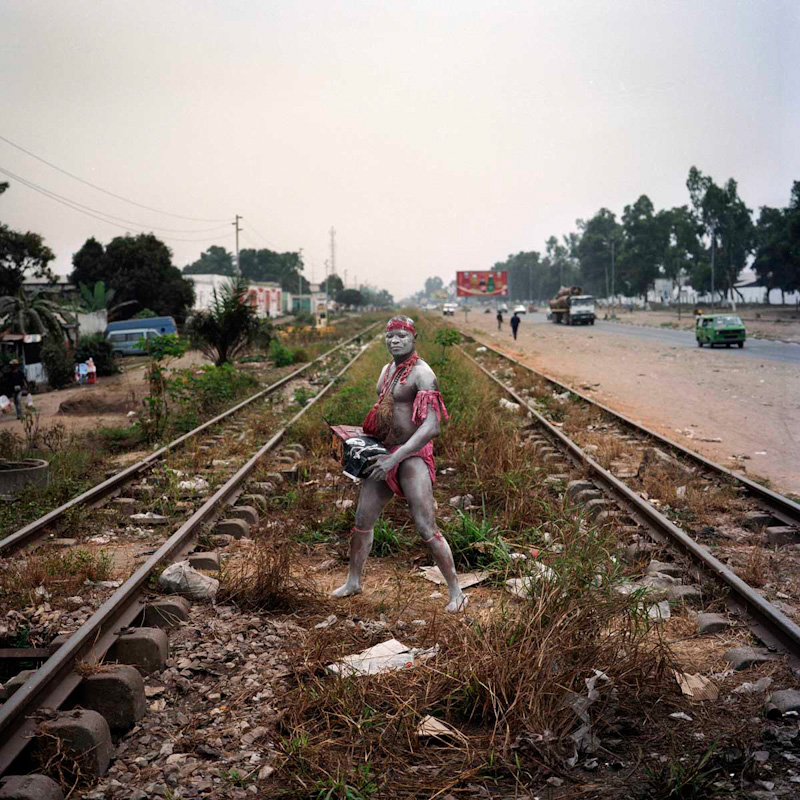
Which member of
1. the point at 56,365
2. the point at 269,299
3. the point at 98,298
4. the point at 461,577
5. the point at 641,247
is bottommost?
the point at 461,577

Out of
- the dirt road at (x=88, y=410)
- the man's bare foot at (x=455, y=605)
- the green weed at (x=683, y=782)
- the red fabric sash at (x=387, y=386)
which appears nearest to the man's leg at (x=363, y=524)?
the red fabric sash at (x=387, y=386)

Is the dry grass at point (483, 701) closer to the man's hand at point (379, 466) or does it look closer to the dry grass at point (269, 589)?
the dry grass at point (269, 589)

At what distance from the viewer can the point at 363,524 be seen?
17.1 ft

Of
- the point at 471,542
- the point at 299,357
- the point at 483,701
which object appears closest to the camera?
the point at 483,701

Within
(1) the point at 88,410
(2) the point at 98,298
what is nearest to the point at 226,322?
(1) the point at 88,410

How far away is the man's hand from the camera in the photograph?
16.0ft

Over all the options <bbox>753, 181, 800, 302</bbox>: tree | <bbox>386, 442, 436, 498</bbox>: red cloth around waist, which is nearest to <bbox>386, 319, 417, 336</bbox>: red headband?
<bbox>386, 442, 436, 498</bbox>: red cloth around waist

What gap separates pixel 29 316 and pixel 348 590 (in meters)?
23.1

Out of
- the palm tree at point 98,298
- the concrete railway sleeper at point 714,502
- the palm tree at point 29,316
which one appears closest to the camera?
the concrete railway sleeper at point 714,502

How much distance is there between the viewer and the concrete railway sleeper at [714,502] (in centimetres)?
586

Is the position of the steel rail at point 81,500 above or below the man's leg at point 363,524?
below

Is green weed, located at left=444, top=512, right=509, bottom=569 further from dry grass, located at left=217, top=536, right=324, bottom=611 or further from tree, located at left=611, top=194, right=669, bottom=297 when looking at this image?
tree, located at left=611, top=194, right=669, bottom=297

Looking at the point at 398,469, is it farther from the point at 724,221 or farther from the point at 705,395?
the point at 724,221

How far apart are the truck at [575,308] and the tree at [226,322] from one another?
38.0 metres
